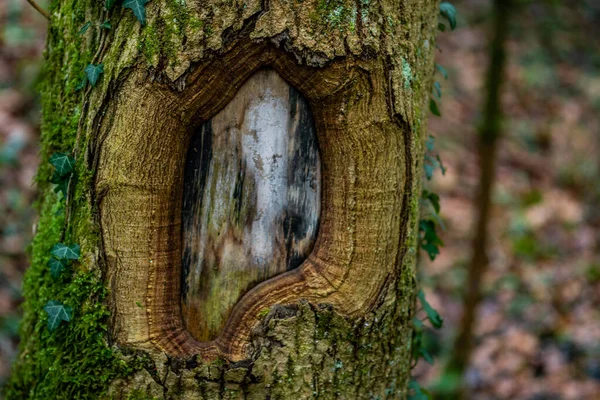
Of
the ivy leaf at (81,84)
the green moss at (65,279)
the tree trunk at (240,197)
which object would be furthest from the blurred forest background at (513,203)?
the tree trunk at (240,197)

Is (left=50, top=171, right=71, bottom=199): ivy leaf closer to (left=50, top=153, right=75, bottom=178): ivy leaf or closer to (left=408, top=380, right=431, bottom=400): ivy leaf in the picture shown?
(left=50, top=153, right=75, bottom=178): ivy leaf

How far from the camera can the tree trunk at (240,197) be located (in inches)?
65.1

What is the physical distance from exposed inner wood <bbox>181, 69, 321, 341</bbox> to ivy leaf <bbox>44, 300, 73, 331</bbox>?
0.36 m

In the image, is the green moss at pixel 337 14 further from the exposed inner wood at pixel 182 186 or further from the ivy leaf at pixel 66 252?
the ivy leaf at pixel 66 252

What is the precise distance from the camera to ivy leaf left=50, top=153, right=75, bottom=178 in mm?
1794

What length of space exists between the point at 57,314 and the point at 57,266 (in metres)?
0.15

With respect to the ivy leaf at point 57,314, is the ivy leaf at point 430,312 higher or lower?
higher

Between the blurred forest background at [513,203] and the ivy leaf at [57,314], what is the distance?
144 cm

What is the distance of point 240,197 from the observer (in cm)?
182

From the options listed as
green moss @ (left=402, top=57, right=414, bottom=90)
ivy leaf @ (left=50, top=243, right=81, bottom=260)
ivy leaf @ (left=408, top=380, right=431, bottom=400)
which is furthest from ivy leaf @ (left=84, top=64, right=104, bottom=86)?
ivy leaf @ (left=408, top=380, right=431, bottom=400)

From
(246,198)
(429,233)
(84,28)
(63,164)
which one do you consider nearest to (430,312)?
(429,233)

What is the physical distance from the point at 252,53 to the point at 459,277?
5.09 meters

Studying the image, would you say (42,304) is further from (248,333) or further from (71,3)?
(71,3)

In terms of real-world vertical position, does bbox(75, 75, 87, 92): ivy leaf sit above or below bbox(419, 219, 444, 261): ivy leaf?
above
